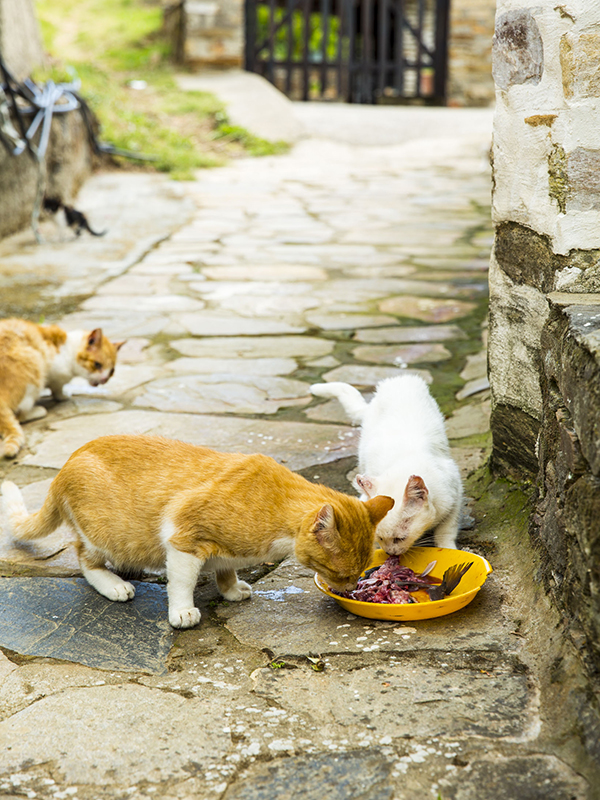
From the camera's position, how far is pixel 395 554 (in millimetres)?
2846

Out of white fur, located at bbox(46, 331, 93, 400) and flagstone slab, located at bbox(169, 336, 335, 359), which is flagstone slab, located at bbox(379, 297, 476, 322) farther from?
white fur, located at bbox(46, 331, 93, 400)

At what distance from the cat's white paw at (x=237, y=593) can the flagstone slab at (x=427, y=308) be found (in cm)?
325

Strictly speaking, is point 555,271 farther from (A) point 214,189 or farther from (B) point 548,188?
(A) point 214,189

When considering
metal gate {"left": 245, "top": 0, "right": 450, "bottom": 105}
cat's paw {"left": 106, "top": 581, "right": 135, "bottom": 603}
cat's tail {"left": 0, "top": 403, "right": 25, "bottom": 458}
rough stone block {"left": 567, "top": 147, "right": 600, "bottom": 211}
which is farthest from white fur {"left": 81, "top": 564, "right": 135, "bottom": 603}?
metal gate {"left": 245, "top": 0, "right": 450, "bottom": 105}

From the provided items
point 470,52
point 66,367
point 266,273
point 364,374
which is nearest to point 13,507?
point 66,367

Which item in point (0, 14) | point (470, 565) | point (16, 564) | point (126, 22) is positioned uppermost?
point (126, 22)

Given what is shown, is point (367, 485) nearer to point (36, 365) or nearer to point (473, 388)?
point (473, 388)

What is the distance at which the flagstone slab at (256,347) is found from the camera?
16.5ft

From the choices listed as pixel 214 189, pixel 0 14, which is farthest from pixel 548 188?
pixel 214 189

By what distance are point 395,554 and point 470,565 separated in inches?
13.1

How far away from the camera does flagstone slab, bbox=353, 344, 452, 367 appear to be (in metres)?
4.83

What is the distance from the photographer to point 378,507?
2.51 m

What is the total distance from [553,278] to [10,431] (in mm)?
2579

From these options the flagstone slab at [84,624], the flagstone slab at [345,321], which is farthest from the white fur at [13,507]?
the flagstone slab at [345,321]
